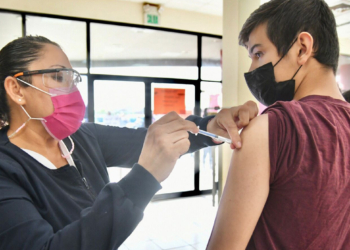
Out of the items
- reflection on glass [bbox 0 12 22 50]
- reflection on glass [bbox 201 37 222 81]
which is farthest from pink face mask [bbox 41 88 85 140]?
reflection on glass [bbox 201 37 222 81]

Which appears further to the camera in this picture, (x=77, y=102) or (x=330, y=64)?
(x=77, y=102)

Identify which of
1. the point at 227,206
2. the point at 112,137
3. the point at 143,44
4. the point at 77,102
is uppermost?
the point at 143,44

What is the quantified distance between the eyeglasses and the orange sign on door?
3580 mm

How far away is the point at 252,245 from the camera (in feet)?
2.44

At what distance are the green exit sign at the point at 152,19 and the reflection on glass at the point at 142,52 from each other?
14 cm

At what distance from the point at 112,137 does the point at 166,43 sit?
3666 mm

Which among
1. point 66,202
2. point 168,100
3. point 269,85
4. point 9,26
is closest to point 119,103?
point 168,100

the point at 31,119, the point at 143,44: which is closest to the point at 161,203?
the point at 143,44

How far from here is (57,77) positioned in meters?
1.08

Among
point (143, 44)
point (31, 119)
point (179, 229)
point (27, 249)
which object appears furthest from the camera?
point (143, 44)

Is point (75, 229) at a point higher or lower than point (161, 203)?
higher

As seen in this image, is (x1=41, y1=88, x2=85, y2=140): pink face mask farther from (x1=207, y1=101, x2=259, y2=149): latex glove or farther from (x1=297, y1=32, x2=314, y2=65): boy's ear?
(x1=297, y1=32, x2=314, y2=65): boy's ear

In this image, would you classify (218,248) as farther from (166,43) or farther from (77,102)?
(166,43)

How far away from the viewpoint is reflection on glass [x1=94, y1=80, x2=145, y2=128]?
4344 millimetres
